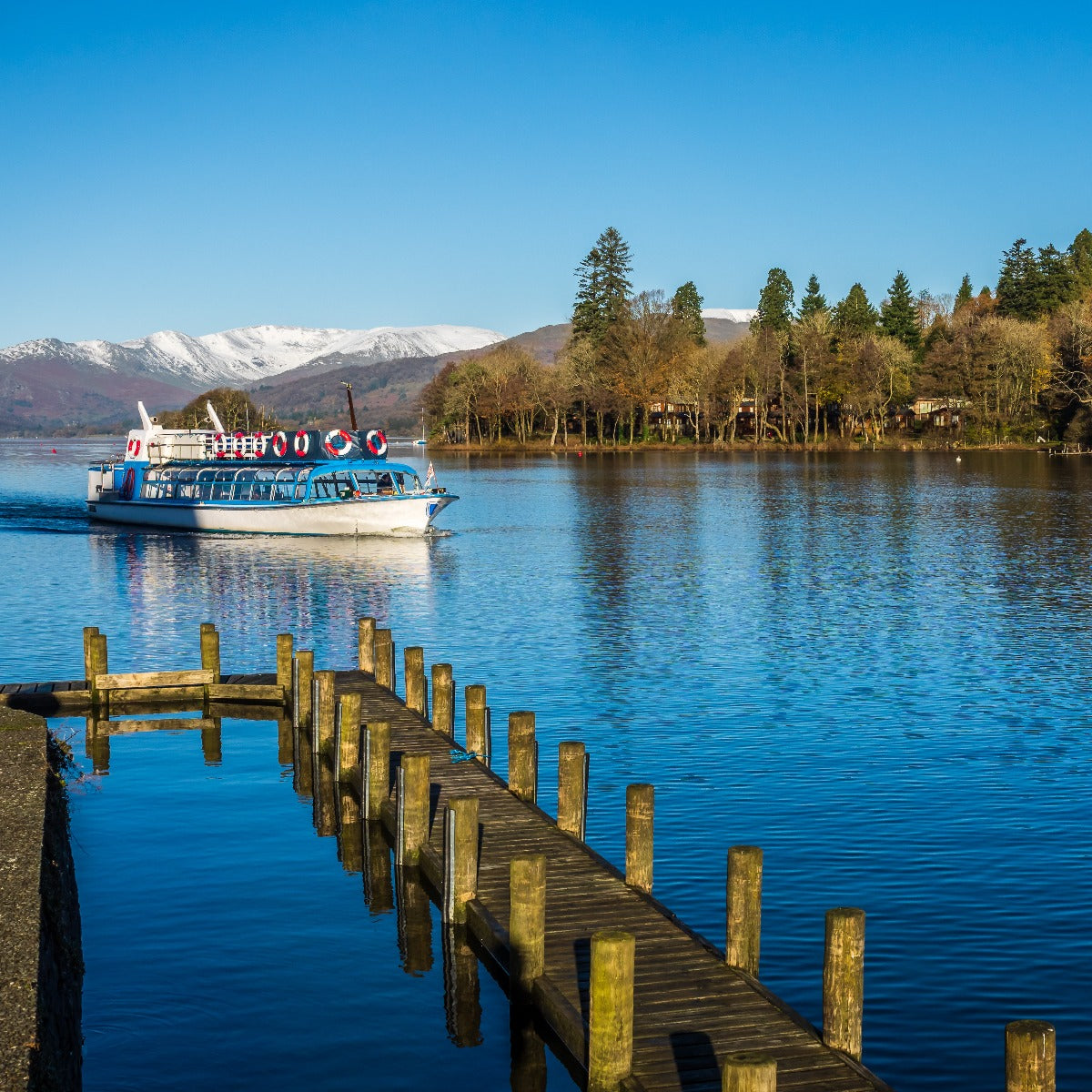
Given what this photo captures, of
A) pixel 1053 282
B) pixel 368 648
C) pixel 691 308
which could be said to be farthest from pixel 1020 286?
pixel 368 648

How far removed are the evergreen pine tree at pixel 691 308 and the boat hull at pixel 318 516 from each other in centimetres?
12019

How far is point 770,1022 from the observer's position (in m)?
10.6

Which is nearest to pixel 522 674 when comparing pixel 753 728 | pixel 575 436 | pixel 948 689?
pixel 753 728

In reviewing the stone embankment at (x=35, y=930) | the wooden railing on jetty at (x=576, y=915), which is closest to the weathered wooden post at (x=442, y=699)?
the wooden railing on jetty at (x=576, y=915)

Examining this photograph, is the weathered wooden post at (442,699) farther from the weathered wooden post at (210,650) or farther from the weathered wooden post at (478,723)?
the weathered wooden post at (210,650)

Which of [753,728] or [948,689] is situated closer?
[753,728]

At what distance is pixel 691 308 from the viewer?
189 m

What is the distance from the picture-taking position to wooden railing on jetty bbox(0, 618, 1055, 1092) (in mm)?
9859

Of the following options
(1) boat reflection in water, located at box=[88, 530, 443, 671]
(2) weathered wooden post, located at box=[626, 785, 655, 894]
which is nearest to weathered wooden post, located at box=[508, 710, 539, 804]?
(2) weathered wooden post, located at box=[626, 785, 655, 894]

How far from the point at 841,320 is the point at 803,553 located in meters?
117

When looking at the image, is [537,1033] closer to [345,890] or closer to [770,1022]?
[770,1022]

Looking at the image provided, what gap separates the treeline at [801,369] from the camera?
145750mm

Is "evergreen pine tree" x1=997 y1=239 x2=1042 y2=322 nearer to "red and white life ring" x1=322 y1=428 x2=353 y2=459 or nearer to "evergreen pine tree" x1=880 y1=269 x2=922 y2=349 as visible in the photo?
"evergreen pine tree" x1=880 y1=269 x2=922 y2=349

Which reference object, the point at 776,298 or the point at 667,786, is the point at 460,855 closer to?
the point at 667,786
